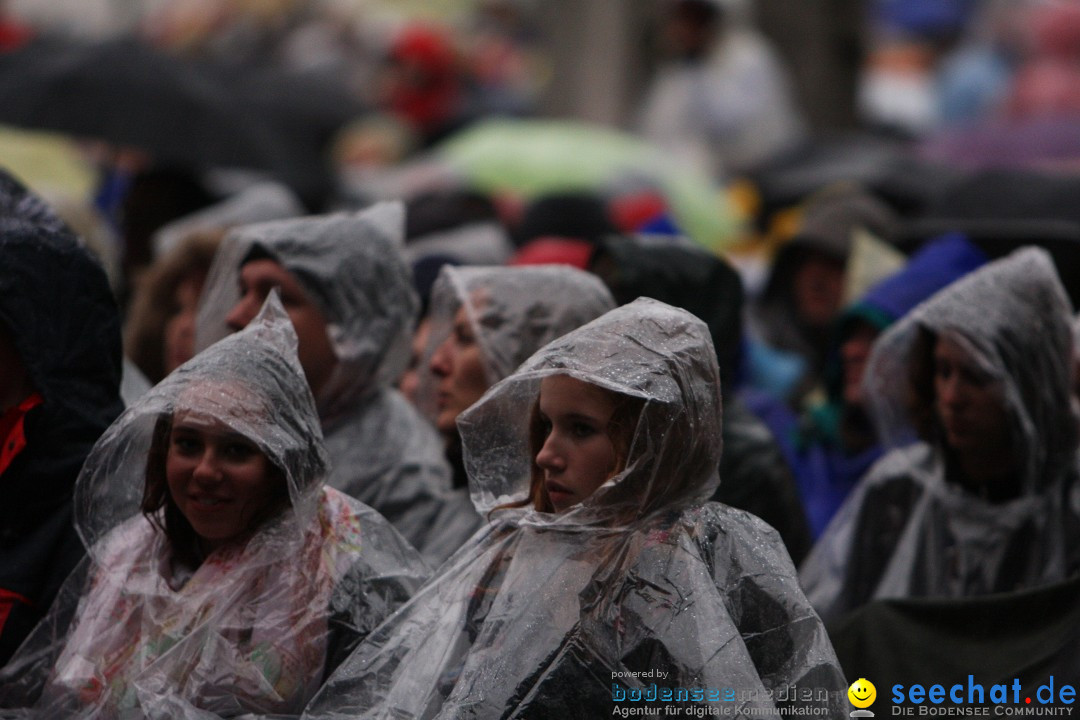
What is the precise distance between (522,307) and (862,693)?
1304 millimetres

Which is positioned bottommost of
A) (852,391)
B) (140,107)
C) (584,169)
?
(584,169)

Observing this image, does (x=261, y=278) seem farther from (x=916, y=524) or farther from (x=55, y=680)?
(x=916, y=524)

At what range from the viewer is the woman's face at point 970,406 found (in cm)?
482

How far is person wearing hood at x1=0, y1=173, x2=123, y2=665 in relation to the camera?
4.18 m

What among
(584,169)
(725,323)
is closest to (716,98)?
(584,169)

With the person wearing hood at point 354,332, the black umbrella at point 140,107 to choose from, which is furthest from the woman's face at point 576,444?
the black umbrella at point 140,107

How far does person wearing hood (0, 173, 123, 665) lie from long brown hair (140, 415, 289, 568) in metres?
0.32

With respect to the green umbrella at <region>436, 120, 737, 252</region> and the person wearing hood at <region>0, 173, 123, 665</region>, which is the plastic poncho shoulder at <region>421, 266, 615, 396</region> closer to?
the person wearing hood at <region>0, 173, 123, 665</region>

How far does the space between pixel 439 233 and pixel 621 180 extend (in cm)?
262

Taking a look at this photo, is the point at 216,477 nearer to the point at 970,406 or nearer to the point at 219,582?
the point at 219,582

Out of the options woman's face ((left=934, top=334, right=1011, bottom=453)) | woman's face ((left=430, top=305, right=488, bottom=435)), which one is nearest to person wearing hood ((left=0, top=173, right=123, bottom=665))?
woman's face ((left=430, top=305, right=488, bottom=435))

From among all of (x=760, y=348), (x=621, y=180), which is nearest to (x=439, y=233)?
(x=760, y=348)

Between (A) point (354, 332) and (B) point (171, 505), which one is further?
(A) point (354, 332)

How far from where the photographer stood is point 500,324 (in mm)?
4855
